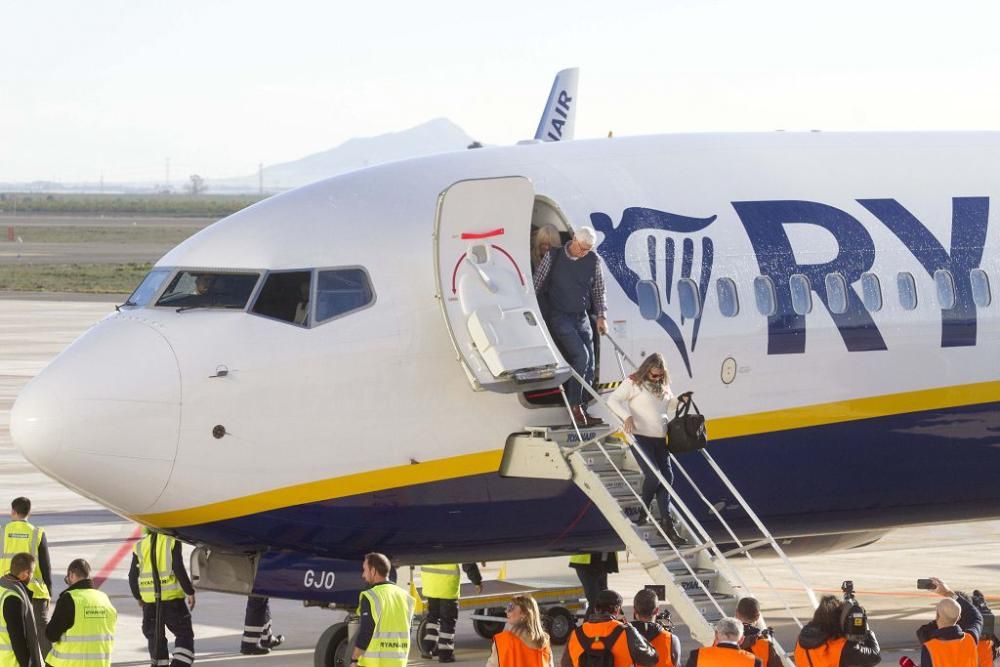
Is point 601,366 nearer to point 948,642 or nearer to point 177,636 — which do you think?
point 948,642

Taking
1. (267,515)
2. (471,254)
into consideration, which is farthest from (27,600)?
(471,254)

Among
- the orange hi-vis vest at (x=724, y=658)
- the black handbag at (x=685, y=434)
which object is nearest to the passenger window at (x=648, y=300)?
the black handbag at (x=685, y=434)

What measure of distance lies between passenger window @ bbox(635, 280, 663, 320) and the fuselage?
84mm

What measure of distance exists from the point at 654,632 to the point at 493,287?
14.1 ft

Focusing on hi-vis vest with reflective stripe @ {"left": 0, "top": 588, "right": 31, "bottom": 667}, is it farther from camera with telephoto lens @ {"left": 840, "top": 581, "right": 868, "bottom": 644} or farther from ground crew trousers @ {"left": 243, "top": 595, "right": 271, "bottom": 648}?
camera with telephoto lens @ {"left": 840, "top": 581, "right": 868, "bottom": 644}

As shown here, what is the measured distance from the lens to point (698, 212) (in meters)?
20.0

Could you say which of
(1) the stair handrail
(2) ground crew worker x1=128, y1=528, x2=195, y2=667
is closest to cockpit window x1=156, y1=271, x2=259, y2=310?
(2) ground crew worker x1=128, y1=528, x2=195, y2=667

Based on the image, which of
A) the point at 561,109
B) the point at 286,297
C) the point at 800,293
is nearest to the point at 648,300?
the point at 800,293

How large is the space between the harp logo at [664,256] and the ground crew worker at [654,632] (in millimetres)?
4576

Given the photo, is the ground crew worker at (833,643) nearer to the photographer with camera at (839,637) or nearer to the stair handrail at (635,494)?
the photographer with camera at (839,637)

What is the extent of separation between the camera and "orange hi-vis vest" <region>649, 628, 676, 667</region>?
49.4 ft

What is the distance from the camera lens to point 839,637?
15008mm

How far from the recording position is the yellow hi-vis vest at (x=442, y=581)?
69.1 feet

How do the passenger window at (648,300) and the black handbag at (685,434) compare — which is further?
the passenger window at (648,300)
